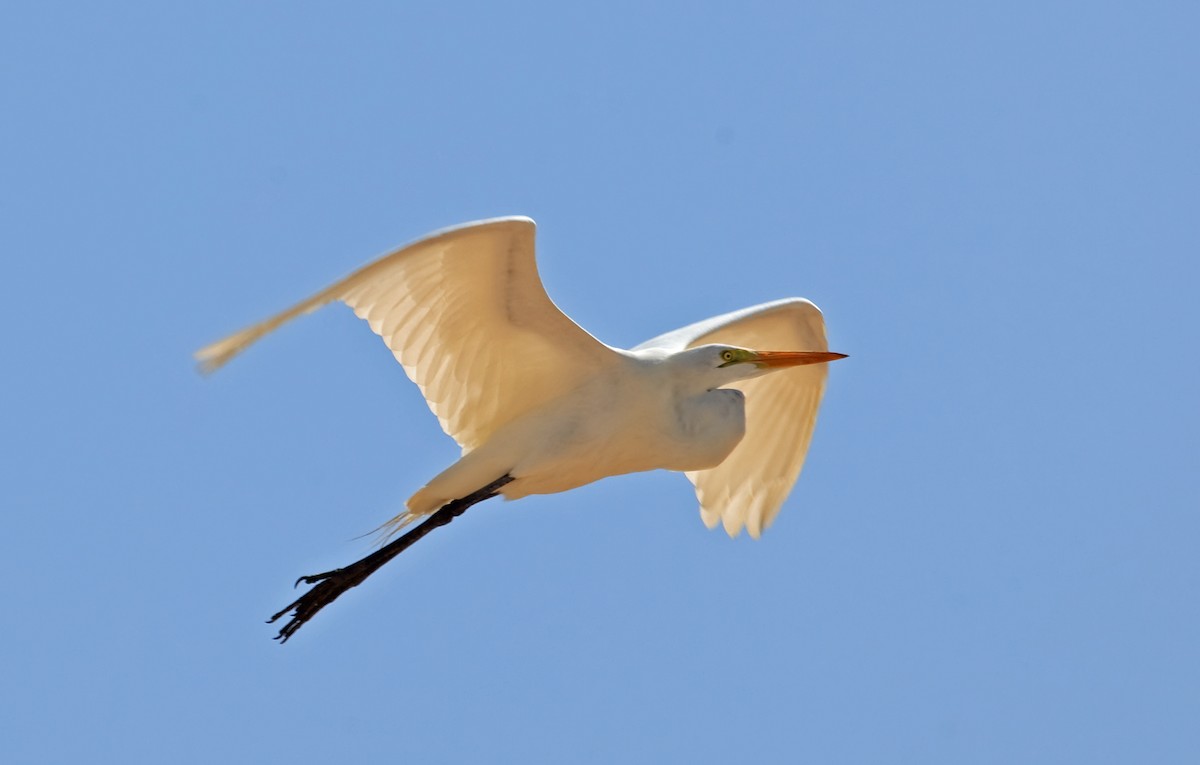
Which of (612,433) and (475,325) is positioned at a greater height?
(475,325)

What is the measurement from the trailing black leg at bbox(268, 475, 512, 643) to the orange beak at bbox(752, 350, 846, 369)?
170 cm

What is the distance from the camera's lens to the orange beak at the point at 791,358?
1078 centimetres

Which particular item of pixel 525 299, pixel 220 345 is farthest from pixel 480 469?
pixel 220 345

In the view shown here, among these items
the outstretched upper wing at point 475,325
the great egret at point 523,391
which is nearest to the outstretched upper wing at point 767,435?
the great egret at point 523,391

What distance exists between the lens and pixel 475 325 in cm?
1011

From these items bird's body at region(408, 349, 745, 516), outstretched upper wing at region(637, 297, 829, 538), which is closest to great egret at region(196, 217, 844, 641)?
bird's body at region(408, 349, 745, 516)

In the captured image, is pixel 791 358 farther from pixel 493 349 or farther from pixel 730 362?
pixel 493 349

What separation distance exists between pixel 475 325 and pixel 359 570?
1.65 meters

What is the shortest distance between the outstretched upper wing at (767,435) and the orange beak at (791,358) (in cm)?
73

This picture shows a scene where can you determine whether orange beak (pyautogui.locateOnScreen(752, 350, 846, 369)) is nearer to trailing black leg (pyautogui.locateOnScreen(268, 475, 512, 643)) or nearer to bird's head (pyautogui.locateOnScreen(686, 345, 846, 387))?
bird's head (pyautogui.locateOnScreen(686, 345, 846, 387))

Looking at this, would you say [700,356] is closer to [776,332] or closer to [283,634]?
[776,332]

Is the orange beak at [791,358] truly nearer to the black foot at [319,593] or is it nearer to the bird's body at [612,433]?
the bird's body at [612,433]

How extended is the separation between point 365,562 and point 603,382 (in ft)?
5.83

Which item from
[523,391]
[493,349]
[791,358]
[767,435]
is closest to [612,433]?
[523,391]
